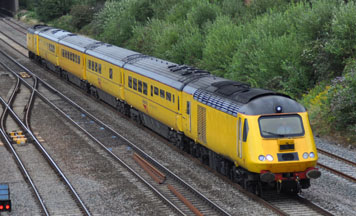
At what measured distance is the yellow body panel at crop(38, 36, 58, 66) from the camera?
1551 inches

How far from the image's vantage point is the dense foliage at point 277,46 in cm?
2461

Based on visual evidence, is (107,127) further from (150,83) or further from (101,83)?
(101,83)

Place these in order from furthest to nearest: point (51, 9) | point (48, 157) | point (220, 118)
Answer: point (51, 9)
point (48, 157)
point (220, 118)

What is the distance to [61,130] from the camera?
25.2 m

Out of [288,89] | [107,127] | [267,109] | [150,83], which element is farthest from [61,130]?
[267,109]

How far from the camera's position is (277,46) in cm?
2809

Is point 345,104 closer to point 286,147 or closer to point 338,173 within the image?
point 338,173

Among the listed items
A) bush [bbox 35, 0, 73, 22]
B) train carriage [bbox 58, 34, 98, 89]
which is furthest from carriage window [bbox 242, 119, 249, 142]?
bush [bbox 35, 0, 73, 22]

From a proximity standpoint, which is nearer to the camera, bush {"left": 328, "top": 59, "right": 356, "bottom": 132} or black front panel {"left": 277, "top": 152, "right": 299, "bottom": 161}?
black front panel {"left": 277, "top": 152, "right": 299, "bottom": 161}

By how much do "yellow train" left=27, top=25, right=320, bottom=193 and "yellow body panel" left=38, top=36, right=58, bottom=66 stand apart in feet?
35.3

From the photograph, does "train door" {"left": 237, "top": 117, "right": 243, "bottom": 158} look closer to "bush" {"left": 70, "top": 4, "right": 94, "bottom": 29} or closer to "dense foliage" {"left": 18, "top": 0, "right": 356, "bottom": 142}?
"dense foliage" {"left": 18, "top": 0, "right": 356, "bottom": 142}

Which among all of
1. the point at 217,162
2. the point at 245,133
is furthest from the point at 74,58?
the point at 245,133

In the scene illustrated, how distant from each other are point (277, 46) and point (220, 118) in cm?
1235

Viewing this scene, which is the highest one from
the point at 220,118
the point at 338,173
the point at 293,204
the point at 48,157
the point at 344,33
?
the point at 344,33
